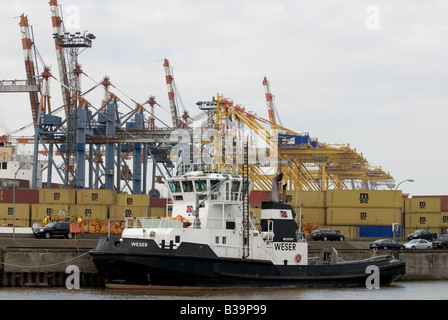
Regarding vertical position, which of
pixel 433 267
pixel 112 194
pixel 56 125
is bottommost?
pixel 433 267

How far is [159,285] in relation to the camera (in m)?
30.7

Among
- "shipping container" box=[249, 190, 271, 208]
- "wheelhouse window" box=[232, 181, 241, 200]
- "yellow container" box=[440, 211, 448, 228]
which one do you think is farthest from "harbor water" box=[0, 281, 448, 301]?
"yellow container" box=[440, 211, 448, 228]

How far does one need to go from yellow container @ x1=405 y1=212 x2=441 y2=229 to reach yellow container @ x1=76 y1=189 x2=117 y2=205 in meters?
25.0

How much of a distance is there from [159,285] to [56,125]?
2456 inches

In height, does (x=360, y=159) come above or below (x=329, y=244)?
above

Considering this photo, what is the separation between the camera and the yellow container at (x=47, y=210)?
60.0 meters

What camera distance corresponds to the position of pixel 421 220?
60000mm

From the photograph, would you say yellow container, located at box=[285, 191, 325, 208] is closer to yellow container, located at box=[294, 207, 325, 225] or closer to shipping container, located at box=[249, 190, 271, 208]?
yellow container, located at box=[294, 207, 325, 225]

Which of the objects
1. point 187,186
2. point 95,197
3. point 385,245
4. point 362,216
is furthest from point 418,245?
point 95,197

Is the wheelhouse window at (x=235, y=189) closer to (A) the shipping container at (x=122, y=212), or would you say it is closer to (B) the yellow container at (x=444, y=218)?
(A) the shipping container at (x=122, y=212)

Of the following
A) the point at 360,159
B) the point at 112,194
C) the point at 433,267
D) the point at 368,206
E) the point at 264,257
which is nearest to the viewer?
the point at 264,257

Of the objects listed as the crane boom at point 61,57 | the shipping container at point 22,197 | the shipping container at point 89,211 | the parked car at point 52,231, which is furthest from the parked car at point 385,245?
the crane boom at point 61,57

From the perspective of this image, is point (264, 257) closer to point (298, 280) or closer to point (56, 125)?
point (298, 280)
